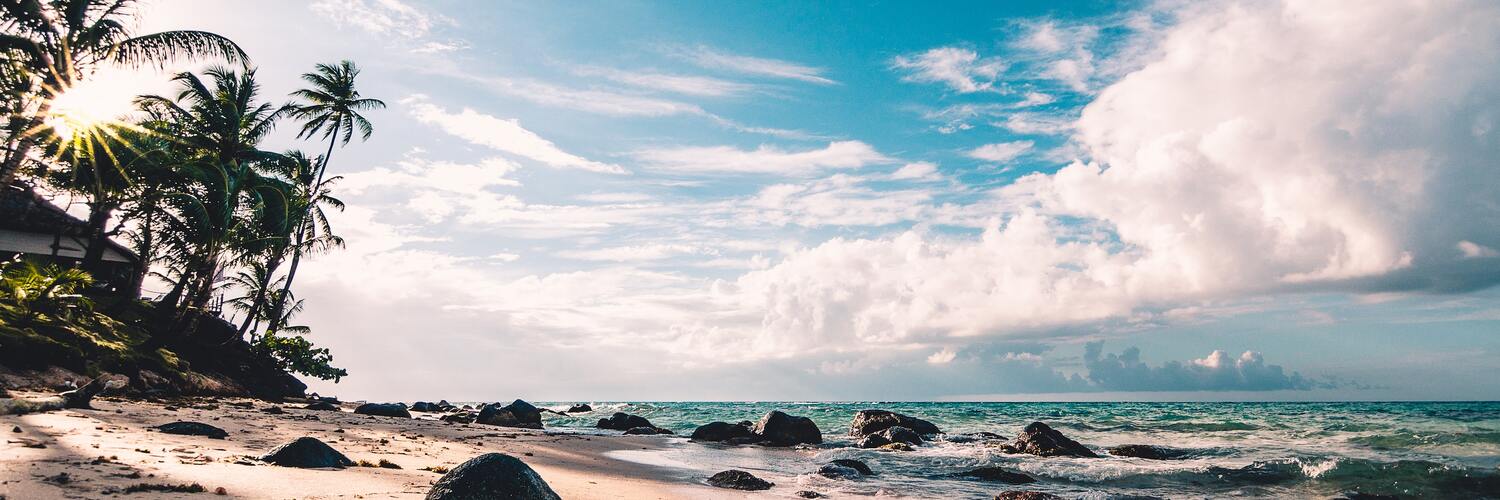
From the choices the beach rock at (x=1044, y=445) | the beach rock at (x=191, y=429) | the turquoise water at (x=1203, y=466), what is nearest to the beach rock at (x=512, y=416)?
the turquoise water at (x=1203, y=466)

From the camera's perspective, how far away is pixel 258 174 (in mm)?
31219

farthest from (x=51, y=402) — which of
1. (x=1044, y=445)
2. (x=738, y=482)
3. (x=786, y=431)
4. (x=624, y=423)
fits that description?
(x=624, y=423)

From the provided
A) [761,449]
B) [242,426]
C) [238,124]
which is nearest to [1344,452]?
[761,449]

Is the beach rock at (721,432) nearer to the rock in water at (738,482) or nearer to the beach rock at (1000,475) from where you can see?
the beach rock at (1000,475)

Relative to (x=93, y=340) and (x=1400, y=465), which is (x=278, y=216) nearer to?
(x=93, y=340)

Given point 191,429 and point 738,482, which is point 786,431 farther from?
point 191,429

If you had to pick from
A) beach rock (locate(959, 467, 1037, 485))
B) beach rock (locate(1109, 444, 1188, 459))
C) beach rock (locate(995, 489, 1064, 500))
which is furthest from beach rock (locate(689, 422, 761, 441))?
beach rock (locate(995, 489, 1064, 500))

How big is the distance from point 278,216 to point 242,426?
1987 cm

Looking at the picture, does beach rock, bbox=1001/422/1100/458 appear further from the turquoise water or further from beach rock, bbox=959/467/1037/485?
beach rock, bbox=959/467/1037/485

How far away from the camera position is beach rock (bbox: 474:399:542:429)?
28.6 metres

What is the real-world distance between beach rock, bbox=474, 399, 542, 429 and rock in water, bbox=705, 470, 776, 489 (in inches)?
721

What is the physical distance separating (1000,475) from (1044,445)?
5.49 meters

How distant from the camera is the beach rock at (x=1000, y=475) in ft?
48.2

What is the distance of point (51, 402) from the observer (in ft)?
37.5
